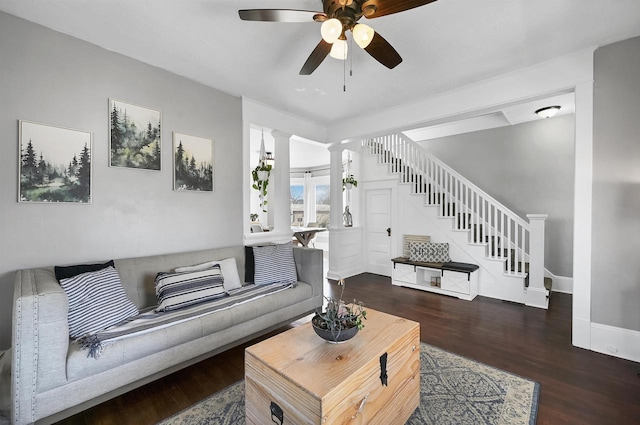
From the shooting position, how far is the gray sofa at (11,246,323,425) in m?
1.54

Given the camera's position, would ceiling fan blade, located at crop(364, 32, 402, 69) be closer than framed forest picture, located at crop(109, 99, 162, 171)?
Yes

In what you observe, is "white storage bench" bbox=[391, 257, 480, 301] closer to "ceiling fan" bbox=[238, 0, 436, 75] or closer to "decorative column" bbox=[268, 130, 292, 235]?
"decorative column" bbox=[268, 130, 292, 235]

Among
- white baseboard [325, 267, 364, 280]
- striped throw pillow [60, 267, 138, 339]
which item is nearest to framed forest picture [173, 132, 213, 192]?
striped throw pillow [60, 267, 138, 339]

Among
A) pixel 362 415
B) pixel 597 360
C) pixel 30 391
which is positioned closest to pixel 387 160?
pixel 597 360

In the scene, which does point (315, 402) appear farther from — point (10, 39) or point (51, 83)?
point (10, 39)

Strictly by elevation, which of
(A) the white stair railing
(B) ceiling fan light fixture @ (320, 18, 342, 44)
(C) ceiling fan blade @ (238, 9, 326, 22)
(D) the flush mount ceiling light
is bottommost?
(A) the white stair railing

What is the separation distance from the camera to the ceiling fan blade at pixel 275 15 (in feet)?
5.48

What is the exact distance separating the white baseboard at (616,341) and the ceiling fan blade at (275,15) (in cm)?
356

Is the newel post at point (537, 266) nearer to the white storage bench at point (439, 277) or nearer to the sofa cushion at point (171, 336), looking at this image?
the white storage bench at point (439, 277)

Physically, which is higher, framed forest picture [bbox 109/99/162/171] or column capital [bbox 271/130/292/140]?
column capital [bbox 271/130/292/140]

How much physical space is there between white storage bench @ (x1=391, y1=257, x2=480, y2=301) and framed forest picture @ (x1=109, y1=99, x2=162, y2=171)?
12.7 feet

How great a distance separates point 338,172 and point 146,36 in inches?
136

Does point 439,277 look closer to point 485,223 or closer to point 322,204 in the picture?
point 485,223

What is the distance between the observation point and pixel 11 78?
7.01ft
